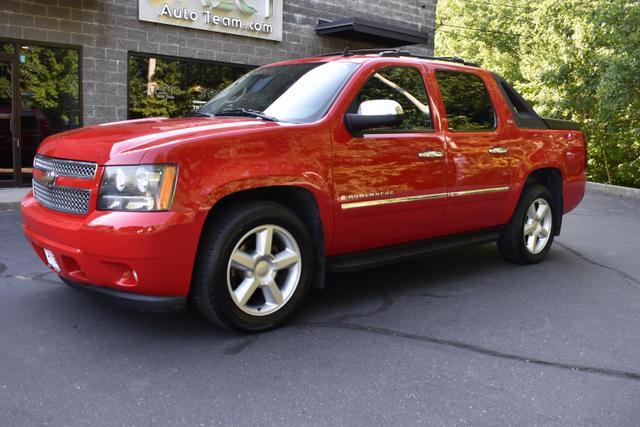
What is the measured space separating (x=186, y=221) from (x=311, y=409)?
48.2 inches

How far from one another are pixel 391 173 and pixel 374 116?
19.5 inches

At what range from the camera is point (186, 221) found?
3432 mm

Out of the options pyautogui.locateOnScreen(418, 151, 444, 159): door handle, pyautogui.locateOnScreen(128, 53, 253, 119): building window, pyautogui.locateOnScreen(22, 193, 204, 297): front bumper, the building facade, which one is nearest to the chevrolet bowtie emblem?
pyautogui.locateOnScreen(22, 193, 204, 297): front bumper

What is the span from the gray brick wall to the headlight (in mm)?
9222

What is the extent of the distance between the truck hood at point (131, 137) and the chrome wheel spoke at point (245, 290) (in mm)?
900

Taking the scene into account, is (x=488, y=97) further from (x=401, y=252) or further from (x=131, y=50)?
(x=131, y=50)

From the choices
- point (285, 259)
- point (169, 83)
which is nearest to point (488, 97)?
point (285, 259)

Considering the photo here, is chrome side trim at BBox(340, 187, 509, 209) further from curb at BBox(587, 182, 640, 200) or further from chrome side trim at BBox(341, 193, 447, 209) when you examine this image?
curb at BBox(587, 182, 640, 200)

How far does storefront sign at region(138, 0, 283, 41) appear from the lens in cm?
1267

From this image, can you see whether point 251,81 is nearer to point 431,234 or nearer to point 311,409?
point 431,234

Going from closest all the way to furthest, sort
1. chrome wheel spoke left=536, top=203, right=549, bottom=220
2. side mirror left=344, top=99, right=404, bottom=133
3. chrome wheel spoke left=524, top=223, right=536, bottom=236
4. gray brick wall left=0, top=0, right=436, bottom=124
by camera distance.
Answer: side mirror left=344, top=99, right=404, bottom=133, chrome wheel spoke left=524, top=223, right=536, bottom=236, chrome wheel spoke left=536, top=203, right=549, bottom=220, gray brick wall left=0, top=0, right=436, bottom=124

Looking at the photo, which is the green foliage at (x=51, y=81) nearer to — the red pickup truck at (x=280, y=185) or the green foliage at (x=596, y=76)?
the red pickup truck at (x=280, y=185)

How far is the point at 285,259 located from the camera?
3.92m

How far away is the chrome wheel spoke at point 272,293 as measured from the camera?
12.7ft
